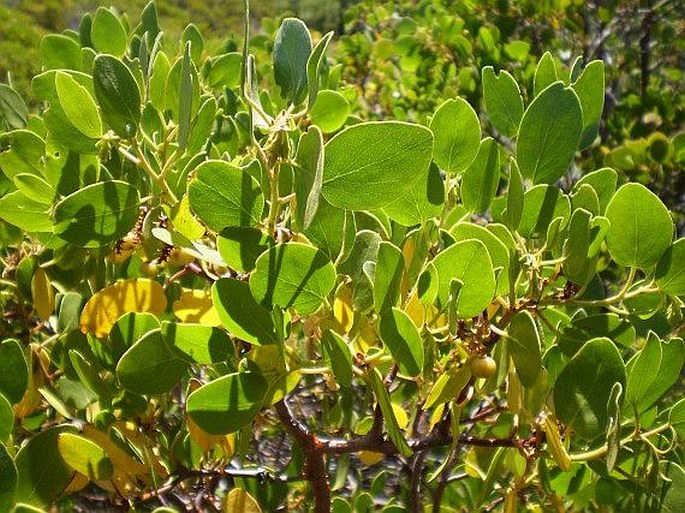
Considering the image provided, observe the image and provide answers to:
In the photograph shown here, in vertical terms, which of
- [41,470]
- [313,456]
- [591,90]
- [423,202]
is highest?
[591,90]

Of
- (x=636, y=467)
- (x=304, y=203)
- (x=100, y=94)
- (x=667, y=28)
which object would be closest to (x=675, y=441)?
(x=636, y=467)

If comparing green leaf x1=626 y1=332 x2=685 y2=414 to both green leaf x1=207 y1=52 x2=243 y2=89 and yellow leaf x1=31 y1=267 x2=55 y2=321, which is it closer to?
yellow leaf x1=31 y1=267 x2=55 y2=321

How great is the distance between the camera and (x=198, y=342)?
0.71 metres

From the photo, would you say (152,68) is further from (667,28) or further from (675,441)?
(667,28)

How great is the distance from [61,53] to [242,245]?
778 mm

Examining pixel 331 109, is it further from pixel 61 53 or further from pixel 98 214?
pixel 61 53

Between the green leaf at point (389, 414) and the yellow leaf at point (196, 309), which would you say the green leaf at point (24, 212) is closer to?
the yellow leaf at point (196, 309)

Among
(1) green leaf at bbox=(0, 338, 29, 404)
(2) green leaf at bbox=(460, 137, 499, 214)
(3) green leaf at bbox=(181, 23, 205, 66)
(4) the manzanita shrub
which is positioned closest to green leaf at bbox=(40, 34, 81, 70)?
(3) green leaf at bbox=(181, 23, 205, 66)

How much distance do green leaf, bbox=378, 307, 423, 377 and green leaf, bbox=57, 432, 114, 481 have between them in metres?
0.35

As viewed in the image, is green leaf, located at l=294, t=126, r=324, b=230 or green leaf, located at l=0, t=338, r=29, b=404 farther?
green leaf, located at l=0, t=338, r=29, b=404

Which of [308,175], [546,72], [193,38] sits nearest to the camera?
[308,175]

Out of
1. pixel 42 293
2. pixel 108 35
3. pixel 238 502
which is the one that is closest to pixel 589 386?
pixel 238 502

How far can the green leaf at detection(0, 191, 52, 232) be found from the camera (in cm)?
87

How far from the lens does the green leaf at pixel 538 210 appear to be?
76 centimetres
